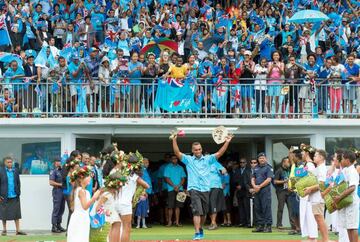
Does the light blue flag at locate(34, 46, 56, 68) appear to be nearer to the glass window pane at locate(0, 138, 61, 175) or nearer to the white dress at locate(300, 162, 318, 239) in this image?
the glass window pane at locate(0, 138, 61, 175)

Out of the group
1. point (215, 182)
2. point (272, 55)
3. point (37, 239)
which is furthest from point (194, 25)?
point (37, 239)

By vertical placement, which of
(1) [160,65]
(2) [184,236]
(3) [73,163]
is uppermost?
(1) [160,65]

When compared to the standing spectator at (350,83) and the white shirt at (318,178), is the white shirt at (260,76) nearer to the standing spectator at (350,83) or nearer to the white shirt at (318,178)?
the standing spectator at (350,83)

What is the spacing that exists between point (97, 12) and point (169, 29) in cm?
219

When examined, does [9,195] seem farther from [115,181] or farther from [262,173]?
[115,181]

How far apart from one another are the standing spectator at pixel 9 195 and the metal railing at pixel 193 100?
6.05 feet


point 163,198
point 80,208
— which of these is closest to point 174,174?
point 163,198

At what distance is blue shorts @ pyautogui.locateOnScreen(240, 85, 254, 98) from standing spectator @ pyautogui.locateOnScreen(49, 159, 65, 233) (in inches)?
197

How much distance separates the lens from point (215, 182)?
70.6ft

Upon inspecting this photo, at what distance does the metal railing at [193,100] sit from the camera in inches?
925

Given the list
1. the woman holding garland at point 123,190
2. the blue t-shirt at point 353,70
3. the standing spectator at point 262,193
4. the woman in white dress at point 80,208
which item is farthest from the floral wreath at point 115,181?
the blue t-shirt at point 353,70

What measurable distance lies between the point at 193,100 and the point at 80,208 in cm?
1015

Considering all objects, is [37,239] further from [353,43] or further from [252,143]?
[353,43]

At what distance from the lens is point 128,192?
15406 mm
